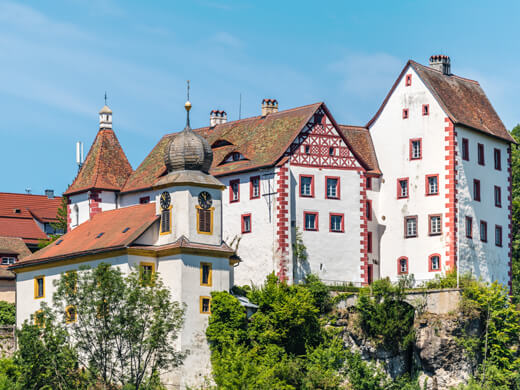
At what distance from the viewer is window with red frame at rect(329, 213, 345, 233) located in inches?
3516

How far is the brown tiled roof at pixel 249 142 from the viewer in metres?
89.9

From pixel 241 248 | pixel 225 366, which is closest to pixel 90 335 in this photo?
pixel 225 366

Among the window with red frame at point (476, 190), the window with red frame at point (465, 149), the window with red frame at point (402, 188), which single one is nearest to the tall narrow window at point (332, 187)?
the window with red frame at point (402, 188)

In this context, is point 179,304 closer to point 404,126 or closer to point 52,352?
point 52,352

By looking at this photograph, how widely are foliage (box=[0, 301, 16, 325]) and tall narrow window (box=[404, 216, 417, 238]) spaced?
83.1ft

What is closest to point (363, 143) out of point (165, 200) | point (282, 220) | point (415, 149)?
point (415, 149)

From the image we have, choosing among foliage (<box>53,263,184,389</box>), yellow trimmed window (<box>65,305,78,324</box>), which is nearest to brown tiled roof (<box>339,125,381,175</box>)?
foliage (<box>53,263,184,389</box>)

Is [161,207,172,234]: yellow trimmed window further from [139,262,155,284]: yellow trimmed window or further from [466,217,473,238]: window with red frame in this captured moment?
[466,217,473,238]: window with red frame

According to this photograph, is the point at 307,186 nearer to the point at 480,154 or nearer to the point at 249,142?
the point at 249,142

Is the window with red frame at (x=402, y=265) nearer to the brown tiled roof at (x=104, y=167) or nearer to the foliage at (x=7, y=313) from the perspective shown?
the brown tiled roof at (x=104, y=167)

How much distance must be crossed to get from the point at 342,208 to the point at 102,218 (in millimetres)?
14842

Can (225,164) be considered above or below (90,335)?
above

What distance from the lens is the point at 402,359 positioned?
85375 mm

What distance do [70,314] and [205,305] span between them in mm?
7687
